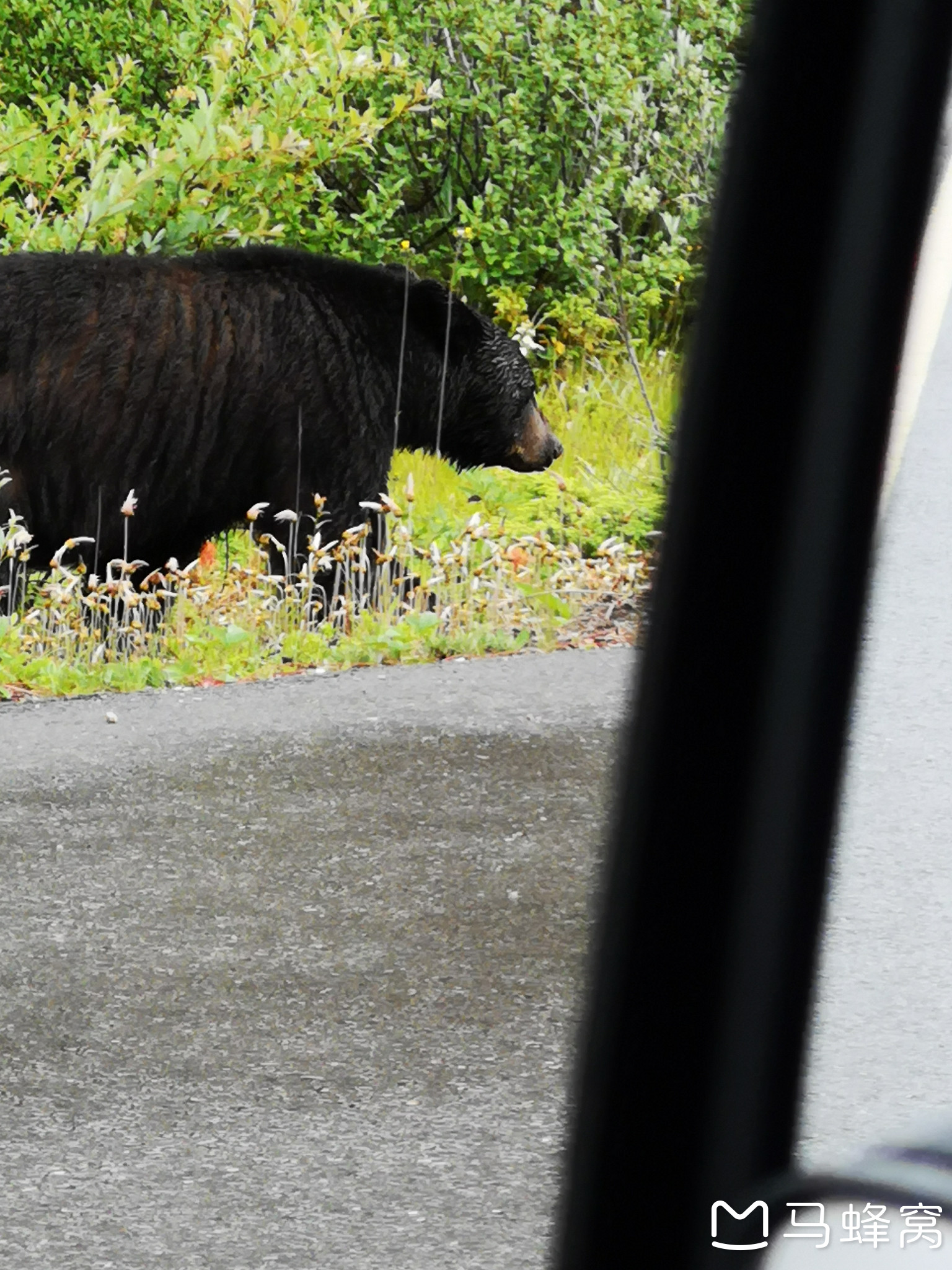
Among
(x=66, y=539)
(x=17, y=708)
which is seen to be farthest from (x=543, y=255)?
(x=17, y=708)

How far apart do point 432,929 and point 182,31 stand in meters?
6.78

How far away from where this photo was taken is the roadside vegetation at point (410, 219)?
21.7 ft

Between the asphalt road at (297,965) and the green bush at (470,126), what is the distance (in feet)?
10.2

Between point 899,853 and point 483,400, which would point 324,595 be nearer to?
point 483,400

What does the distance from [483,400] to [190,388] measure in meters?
1.28

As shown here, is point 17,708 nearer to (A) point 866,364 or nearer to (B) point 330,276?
(B) point 330,276

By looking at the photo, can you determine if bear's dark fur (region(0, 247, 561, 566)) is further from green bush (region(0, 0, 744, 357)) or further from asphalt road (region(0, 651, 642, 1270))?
green bush (region(0, 0, 744, 357))

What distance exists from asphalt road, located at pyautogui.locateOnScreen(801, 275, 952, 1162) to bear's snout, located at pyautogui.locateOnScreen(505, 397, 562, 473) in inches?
245

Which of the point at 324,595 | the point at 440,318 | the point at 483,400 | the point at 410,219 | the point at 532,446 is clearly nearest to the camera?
the point at 324,595

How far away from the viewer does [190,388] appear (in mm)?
6309

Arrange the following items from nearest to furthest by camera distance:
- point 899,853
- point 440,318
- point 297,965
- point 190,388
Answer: point 899,853 → point 297,965 → point 190,388 → point 440,318

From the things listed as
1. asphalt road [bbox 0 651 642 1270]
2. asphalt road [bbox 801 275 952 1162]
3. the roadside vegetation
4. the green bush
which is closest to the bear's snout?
the roadside vegetation

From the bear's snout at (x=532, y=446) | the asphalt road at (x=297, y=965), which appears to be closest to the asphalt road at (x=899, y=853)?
the asphalt road at (x=297, y=965)

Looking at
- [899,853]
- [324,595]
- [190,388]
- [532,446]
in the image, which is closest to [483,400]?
[532,446]
